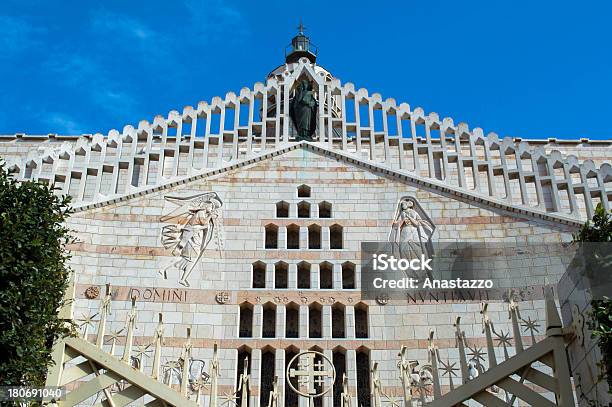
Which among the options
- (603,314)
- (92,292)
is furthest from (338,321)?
(603,314)

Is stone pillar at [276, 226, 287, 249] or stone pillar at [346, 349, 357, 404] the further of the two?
stone pillar at [276, 226, 287, 249]

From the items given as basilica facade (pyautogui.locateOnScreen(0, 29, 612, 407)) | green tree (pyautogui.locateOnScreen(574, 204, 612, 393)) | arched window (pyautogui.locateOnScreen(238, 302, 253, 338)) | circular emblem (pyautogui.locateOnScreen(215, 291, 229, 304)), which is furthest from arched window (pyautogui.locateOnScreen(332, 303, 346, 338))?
green tree (pyautogui.locateOnScreen(574, 204, 612, 393))

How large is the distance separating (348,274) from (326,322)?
56.1 inches

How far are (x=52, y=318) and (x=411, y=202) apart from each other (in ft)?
32.7

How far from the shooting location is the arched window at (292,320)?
18.8 meters

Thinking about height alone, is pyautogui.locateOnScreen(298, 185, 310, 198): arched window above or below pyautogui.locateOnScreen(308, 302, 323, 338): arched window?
above

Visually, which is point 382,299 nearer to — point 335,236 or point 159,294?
point 335,236

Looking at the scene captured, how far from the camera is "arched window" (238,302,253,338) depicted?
18.7 m

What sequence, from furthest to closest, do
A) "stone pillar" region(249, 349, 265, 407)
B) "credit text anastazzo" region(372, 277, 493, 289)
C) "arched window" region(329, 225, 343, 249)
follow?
1. "arched window" region(329, 225, 343, 249)
2. "credit text anastazzo" region(372, 277, 493, 289)
3. "stone pillar" region(249, 349, 265, 407)

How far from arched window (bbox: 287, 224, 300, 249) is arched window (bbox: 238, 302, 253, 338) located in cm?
198

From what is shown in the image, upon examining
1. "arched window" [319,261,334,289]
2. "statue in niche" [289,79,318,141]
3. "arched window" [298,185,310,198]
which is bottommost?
"arched window" [319,261,334,289]

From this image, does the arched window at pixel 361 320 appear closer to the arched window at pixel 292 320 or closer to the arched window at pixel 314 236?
the arched window at pixel 292 320

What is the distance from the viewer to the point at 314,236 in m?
20.3

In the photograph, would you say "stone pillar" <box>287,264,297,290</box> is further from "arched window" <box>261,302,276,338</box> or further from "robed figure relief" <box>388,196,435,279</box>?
"robed figure relief" <box>388,196,435,279</box>
